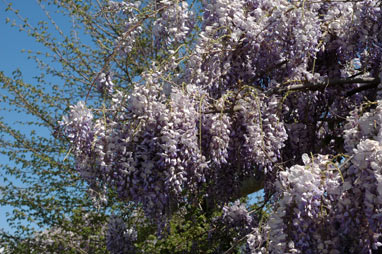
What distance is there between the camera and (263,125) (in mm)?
3912

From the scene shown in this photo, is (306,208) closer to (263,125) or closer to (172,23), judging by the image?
(263,125)

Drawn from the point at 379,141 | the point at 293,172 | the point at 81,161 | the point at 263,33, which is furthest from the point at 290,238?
the point at 263,33

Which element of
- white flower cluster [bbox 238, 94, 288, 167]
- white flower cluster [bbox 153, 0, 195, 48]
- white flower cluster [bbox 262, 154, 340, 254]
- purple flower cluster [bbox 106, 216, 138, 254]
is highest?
white flower cluster [bbox 153, 0, 195, 48]

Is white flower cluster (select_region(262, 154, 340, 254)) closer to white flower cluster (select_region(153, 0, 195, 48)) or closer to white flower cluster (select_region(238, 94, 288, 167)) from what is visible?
white flower cluster (select_region(238, 94, 288, 167))

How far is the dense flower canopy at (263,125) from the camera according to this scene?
2.89 m

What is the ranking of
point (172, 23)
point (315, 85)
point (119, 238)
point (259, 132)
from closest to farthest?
point (259, 132) → point (315, 85) → point (172, 23) → point (119, 238)

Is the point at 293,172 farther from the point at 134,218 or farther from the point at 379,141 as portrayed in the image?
the point at 134,218

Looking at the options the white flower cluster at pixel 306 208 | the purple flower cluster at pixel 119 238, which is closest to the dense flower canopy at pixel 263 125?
the white flower cluster at pixel 306 208

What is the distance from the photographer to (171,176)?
11.3ft

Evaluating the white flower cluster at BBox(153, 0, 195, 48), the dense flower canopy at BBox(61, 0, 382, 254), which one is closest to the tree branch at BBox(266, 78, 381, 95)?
the dense flower canopy at BBox(61, 0, 382, 254)

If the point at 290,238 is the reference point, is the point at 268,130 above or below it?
above

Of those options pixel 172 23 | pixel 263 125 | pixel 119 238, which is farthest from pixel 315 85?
pixel 119 238

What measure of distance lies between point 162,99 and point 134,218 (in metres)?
4.24

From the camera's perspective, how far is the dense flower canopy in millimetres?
2891
